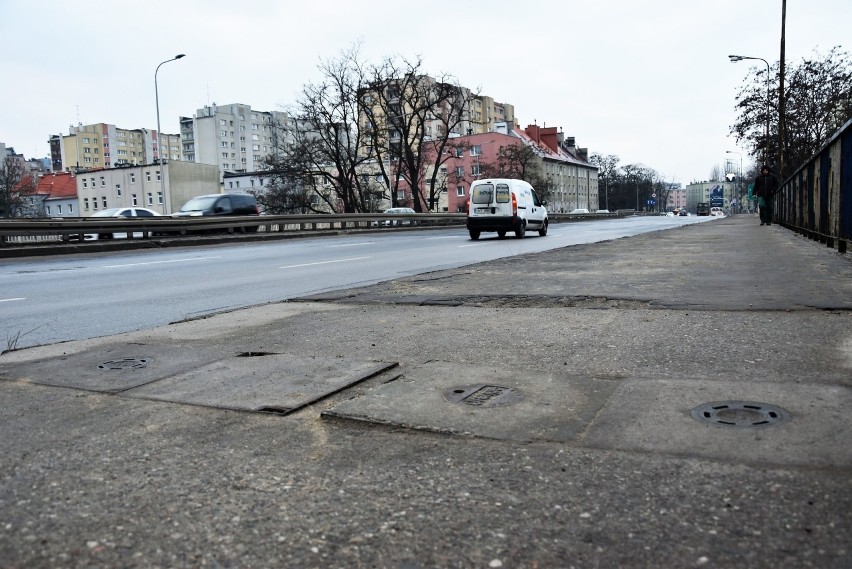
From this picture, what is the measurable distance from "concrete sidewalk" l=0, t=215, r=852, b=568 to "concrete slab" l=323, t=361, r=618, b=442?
2 centimetres

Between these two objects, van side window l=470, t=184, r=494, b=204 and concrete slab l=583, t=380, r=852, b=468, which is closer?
concrete slab l=583, t=380, r=852, b=468

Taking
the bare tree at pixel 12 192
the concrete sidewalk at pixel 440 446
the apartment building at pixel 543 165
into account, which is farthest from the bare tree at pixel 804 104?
the bare tree at pixel 12 192

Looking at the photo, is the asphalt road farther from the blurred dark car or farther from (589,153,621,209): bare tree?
(589,153,621,209): bare tree

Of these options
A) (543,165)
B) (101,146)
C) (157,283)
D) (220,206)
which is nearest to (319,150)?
(220,206)

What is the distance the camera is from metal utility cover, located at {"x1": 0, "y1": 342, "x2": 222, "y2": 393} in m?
4.09

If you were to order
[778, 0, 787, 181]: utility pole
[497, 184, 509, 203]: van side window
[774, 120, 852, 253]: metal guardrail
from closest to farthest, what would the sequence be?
[774, 120, 852, 253]: metal guardrail, [497, 184, 509, 203]: van side window, [778, 0, 787, 181]: utility pole

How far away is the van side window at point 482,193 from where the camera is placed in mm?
22844

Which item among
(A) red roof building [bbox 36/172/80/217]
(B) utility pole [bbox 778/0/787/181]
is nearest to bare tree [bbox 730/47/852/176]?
(B) utility pole [bbox 778/0/787/181]

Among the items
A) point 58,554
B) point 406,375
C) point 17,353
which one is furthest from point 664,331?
point 17,353

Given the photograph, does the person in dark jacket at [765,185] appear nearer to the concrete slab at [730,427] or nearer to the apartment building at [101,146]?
the concrete slab at [730,427]

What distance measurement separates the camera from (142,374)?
13.9ft

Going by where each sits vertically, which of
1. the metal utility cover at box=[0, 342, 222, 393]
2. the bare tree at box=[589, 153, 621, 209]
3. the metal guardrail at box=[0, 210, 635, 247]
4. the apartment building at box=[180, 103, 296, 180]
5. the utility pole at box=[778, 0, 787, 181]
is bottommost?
the metal utility cover at box=[0, 342, 222, 393]

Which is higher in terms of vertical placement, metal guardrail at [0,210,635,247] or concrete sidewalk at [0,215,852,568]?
metal guardrail at [0,210,635,247]

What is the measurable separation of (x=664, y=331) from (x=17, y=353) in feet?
15.8
